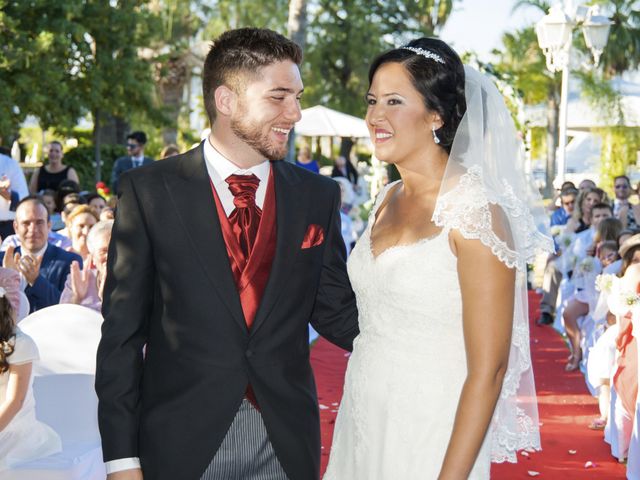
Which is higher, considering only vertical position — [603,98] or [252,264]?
[603,98]

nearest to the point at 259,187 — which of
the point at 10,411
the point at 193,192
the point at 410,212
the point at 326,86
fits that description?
the point at 193,192

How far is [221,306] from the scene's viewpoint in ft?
10.1

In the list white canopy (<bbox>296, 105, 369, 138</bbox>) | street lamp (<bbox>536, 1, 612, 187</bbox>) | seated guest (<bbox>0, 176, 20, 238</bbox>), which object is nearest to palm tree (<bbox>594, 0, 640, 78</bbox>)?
white canopy (<bbox>296, 105, 369, 138</bbox>)

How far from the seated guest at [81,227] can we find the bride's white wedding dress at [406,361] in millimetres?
5937

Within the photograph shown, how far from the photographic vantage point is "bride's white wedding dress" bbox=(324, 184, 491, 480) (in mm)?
3158

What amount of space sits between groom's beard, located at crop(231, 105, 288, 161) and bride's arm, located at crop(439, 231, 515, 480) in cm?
75

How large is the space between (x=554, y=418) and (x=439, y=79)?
592 cm

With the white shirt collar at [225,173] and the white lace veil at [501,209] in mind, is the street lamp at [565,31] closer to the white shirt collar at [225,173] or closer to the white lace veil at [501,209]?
the white lace veil at [501,209]

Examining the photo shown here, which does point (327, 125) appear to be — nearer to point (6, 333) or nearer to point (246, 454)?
point (6, 333)

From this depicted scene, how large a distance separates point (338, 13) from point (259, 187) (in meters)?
40.1

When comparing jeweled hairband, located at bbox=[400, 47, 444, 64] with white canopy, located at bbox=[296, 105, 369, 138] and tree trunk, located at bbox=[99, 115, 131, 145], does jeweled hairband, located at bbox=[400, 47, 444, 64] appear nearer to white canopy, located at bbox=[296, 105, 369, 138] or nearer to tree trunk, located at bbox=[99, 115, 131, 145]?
white canopy, located at bbox=[296, 105, 369, 138]

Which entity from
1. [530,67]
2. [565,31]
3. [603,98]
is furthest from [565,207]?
[530,67]

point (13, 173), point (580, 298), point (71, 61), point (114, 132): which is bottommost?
point (580, 298)

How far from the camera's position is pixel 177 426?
309cm
